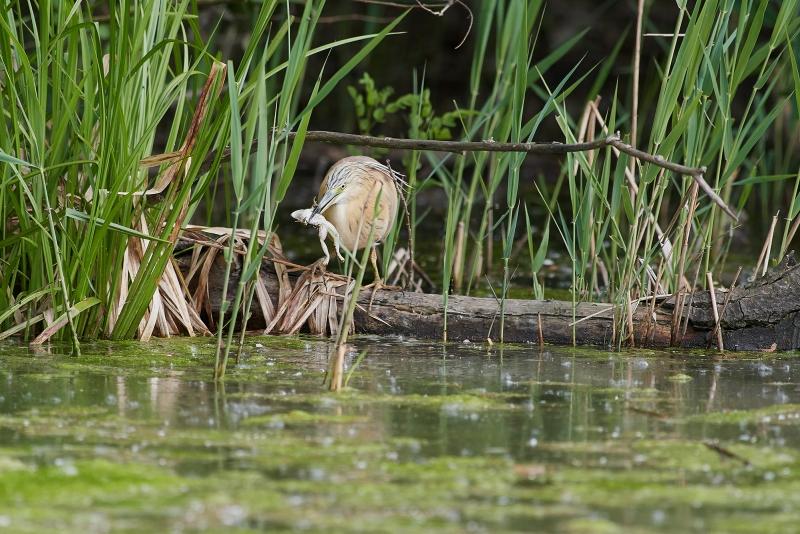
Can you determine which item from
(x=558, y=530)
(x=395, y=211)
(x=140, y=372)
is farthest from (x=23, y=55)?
(x=558, y=530)

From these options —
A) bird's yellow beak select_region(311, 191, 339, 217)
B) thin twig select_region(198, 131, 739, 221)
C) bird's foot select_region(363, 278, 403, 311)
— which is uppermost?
thin twig select_region(198, 131, 739, 221)

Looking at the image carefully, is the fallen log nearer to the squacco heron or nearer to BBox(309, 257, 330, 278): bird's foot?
BBox(309, 257, 330, 278): bird's foot

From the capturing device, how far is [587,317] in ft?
11.4

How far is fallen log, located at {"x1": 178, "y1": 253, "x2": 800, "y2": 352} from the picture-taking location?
3400 millimetres

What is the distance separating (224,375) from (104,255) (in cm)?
68

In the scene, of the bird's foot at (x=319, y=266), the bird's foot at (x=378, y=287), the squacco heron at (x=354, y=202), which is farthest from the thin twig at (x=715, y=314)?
the bird's foot at (x=319, y=266)

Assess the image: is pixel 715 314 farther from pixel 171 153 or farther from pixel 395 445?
pixel 171 153

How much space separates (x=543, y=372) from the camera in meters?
2.96

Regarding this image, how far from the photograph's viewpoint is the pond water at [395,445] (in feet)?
5.40

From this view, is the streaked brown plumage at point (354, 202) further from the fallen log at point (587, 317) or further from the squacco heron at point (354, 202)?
the fallen log at point (587, 317)

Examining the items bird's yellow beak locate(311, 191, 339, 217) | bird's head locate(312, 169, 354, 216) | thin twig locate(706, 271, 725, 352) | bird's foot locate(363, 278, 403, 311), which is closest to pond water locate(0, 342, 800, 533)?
thin twig locate(706, 271, 725, 352)

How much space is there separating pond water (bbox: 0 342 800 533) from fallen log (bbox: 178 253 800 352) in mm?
343

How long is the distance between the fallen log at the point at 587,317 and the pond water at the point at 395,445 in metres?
0.34

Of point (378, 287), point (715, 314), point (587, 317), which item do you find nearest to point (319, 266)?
point (378, 287)
